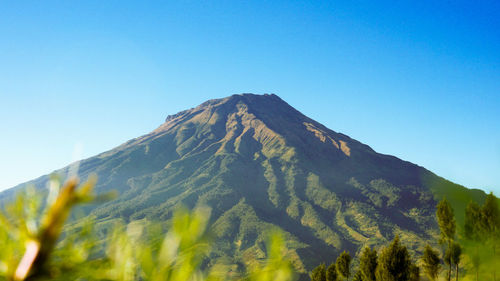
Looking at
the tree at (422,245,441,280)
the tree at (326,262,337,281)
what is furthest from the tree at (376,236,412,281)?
the tree at (326,262,337,281)

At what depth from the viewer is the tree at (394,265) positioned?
23234 millimetres

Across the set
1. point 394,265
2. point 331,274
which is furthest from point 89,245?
point 331,274

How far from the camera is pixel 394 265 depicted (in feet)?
76.5

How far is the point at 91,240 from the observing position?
953 millimetres

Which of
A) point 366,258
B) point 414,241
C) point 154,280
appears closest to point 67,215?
point 154,280

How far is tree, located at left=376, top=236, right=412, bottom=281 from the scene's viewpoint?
23234 millimetres

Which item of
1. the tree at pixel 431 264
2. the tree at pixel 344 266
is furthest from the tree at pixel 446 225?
the tree at pixel 344 266

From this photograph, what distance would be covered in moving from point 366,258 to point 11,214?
104 feet

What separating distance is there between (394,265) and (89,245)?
1032 inches

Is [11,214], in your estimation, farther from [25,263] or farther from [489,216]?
[489,216]

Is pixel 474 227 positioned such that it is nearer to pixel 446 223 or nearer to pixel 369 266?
pixel 446 223

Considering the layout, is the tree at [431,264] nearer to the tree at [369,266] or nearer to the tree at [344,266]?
the tree at [369,266]

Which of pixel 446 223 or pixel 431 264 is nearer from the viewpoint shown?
pixel 446 223

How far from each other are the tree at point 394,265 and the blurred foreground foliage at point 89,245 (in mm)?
25705
